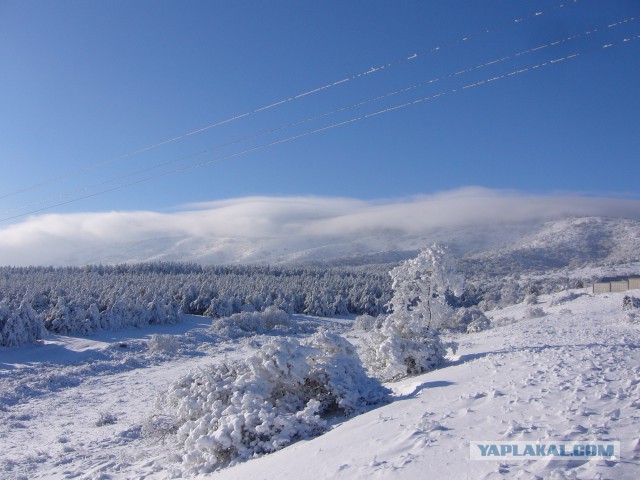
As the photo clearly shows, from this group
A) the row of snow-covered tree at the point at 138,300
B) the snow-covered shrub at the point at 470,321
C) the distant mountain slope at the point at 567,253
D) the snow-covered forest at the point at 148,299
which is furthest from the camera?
the distant mountain slope at the point at 567,253

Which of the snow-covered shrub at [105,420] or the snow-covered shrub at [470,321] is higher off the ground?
the snow-covered shrub at [105,420]

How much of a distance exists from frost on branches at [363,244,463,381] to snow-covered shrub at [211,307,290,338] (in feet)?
97.8

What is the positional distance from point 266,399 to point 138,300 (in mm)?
48717

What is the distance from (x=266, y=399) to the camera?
12.6 m

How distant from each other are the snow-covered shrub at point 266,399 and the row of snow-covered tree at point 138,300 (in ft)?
61.0

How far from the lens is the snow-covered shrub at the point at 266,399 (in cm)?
1043

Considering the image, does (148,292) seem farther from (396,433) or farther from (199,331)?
(396,433)

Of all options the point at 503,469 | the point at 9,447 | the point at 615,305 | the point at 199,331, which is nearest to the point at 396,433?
the point at 503,469

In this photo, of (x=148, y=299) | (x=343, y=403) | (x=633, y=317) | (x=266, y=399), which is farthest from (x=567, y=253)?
(x=266, y=399)

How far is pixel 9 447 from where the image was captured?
52.4ft

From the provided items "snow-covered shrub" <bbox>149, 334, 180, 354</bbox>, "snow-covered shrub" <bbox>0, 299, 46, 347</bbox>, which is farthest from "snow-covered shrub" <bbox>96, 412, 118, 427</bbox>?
"snow-covered shrub" <bbox>0, 299, 46, 347</bbox>

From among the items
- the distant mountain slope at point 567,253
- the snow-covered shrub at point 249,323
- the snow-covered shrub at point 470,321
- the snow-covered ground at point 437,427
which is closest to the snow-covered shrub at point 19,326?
the snow-covered shrub at point 249,323

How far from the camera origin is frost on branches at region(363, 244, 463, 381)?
55.7ft

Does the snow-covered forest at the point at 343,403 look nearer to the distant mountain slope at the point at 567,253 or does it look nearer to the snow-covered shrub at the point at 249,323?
the snow-covered shrub at the point at 249,323
